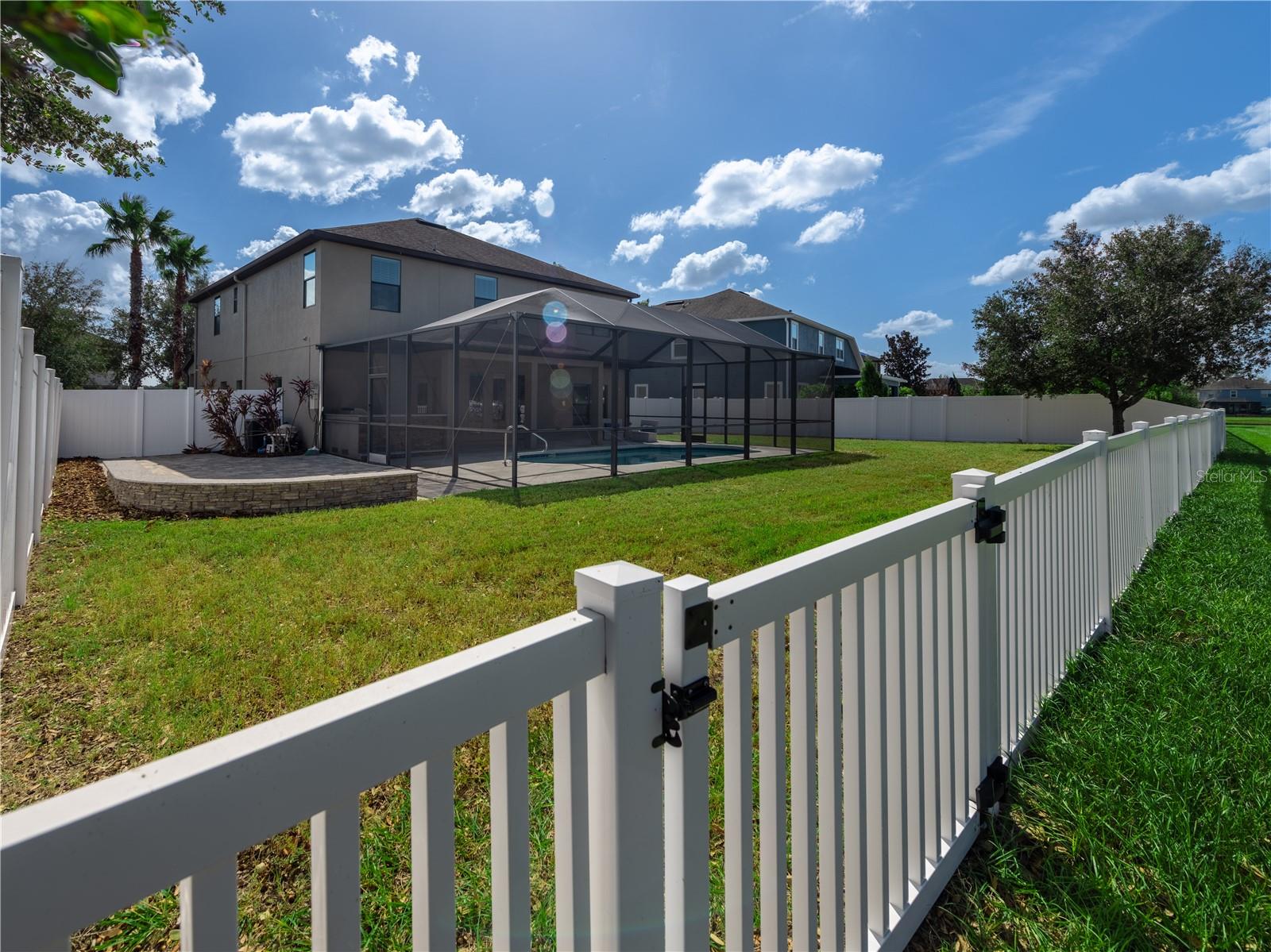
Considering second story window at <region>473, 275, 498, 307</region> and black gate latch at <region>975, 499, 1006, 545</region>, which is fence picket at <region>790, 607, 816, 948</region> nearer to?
black gate latch at <region>975, 499, 1006, 545</region>

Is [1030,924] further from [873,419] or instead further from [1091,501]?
[873,419]

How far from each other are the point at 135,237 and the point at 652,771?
29352mm

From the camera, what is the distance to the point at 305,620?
4125mm

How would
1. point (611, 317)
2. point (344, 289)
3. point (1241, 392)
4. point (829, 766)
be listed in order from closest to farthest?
point (829, 766), point (611, 317), point (344, 289), point (1241, 392)

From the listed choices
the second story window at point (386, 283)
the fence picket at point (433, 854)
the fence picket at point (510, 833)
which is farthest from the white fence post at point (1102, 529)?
the second story window at point (386, 283)

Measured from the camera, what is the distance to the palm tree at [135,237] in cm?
2259

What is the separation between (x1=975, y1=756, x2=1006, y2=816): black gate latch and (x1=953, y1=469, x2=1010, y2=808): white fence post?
0.02 meters

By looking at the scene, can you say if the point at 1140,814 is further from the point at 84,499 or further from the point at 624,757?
the point at 84,499

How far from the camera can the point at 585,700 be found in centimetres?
107

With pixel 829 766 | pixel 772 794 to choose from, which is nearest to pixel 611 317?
pixel 829 766

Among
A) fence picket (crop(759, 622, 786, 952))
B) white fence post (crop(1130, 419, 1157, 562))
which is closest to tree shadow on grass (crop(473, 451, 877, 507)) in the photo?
white fence post (crop(1130, 419, 1157, 562))

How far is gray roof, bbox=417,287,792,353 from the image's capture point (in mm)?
11047

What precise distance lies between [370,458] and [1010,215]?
22.1 m

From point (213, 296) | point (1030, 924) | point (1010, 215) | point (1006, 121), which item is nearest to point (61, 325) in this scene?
point (213, 296)
